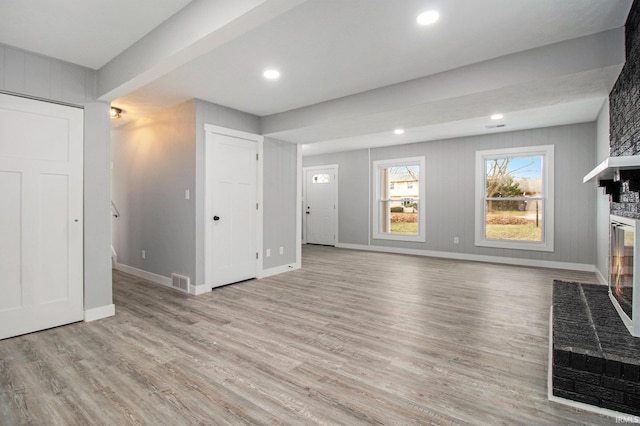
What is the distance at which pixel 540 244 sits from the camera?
573 cm

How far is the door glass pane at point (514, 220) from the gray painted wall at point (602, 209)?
90 cm

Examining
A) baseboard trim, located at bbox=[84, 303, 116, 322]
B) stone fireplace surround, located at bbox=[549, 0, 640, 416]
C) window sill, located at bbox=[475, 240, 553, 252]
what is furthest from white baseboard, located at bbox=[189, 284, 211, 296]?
window sill, located at bbox=[475, 240, 553, 252]

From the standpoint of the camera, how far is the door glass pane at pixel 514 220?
588 centimetres

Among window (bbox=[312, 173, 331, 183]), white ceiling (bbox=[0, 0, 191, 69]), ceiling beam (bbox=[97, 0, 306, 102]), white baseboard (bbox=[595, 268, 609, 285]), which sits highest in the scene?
white ceiling (bbox=[0, 0, 191, 69])

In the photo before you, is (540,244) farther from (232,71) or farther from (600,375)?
(232,71)

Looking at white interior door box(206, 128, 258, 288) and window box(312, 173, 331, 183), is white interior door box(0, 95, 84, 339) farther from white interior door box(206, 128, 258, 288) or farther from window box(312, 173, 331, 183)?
window box(312, 173, 331, 183)

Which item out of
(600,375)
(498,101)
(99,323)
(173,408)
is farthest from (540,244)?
(99,323)

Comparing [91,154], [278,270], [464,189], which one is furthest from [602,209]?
[91,154]

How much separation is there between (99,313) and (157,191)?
6.20 ft

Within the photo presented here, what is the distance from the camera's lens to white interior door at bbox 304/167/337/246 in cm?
859

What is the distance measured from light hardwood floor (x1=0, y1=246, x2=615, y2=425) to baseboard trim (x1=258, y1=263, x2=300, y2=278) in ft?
3.05

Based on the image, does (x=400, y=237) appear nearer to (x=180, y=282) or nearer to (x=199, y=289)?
(x=199, y=289)

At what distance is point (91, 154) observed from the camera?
3193mm

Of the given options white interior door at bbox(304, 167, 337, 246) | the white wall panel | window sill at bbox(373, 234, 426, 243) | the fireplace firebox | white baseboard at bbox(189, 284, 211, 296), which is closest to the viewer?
the fireplace firebox
